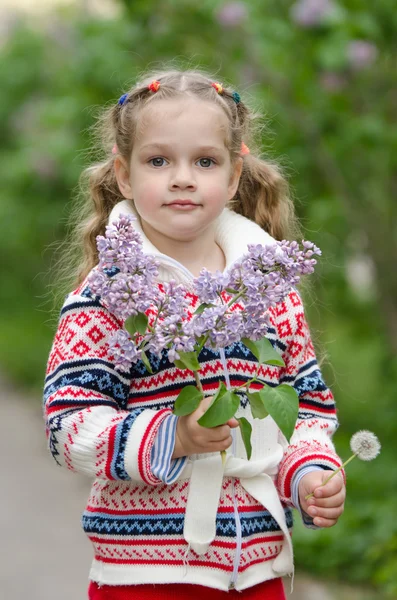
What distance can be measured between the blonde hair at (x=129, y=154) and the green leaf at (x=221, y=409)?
683 millimetres

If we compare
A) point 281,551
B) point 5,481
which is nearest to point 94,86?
point 5,481

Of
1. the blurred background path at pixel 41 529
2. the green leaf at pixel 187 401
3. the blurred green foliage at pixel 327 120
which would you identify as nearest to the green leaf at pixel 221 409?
the green leaf at pixel 187 401

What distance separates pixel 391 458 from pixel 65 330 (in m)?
3.47

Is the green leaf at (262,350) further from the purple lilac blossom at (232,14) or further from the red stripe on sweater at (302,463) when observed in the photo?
the purple lilac blossom at (232,14)

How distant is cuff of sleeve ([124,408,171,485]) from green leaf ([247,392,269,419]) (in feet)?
0.76

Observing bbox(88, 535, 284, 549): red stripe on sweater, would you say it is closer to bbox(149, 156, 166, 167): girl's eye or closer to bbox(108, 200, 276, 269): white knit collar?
bbox(108, 200, 276, 269): white knit collar

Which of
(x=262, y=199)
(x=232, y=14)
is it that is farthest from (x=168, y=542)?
(x=232, y=14)

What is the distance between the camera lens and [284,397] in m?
2.00

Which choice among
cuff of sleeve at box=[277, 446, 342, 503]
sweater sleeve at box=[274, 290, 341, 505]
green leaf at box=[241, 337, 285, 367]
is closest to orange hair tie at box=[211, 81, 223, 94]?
sweater sleeve at box=[274, 290, 341, 505]

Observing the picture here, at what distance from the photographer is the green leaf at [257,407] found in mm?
2031

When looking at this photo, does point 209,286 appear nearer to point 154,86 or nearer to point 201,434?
point 201,434

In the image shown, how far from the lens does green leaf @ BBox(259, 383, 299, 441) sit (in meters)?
1.97

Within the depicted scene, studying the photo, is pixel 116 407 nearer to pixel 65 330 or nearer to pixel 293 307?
pixel 65 330

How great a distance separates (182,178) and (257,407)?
56cm
